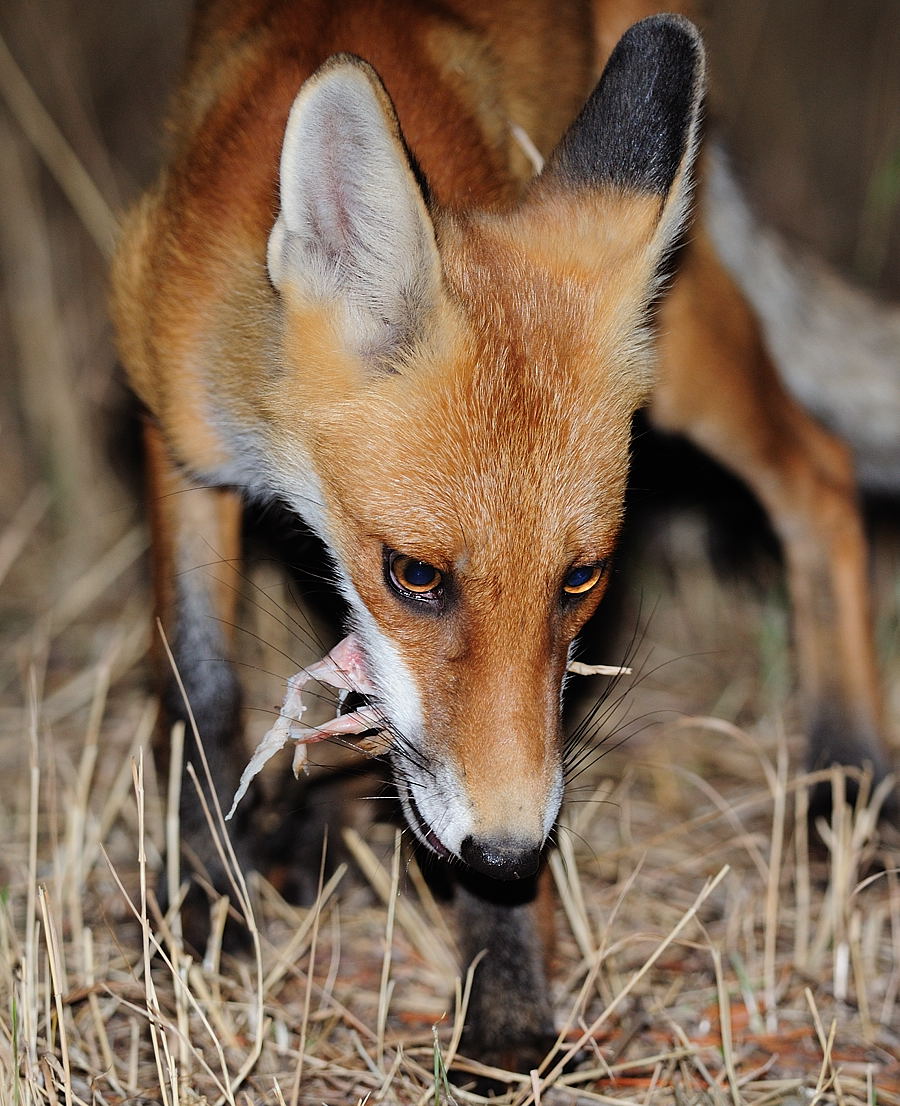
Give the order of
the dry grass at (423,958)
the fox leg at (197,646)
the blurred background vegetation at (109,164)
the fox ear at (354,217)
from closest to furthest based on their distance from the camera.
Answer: the fox ear at (354,217)
the dry grass at (423,958)
the fox leg at (197,646)
the blurred background vegetation at (109,164)

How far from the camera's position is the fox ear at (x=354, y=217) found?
80.8 inches

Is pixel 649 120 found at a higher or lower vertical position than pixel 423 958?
higher

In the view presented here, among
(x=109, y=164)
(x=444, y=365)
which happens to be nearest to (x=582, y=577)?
(x=444, y=365)

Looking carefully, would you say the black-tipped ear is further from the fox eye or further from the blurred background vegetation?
the blurred background vegetation

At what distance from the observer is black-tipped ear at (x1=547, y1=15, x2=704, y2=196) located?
235cm

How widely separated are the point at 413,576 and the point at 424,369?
0.36m

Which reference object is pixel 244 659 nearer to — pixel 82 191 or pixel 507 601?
pixel 82 191

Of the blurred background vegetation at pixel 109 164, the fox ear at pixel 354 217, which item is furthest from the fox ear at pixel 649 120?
the blurred background vegetation at pixel 109 164

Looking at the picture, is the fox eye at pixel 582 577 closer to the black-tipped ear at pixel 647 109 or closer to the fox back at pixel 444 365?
the fox back at pixel 444 365

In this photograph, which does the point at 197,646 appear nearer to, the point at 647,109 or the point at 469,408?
the point at 469,408

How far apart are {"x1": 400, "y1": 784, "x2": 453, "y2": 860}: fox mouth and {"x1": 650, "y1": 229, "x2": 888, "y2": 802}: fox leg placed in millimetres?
1449

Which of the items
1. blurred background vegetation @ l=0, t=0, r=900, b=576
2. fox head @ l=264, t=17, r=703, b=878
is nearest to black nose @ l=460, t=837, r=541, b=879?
fox head @ l=264, t=17, r=703, b=878

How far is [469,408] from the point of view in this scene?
2.26 m

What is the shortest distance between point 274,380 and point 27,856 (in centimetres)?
156
